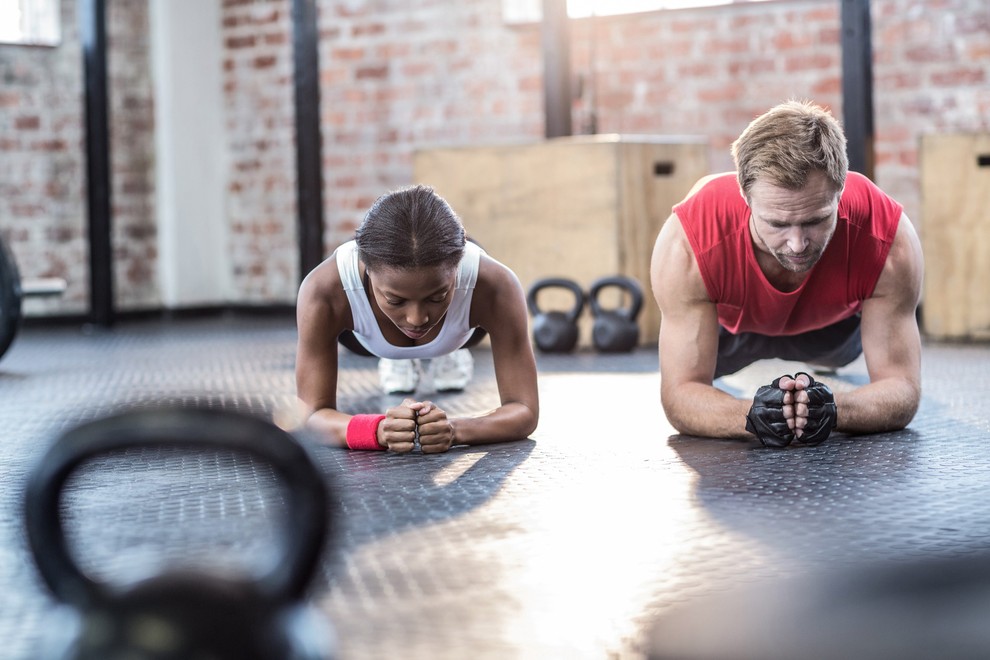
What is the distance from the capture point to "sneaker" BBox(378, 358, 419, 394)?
3807mm

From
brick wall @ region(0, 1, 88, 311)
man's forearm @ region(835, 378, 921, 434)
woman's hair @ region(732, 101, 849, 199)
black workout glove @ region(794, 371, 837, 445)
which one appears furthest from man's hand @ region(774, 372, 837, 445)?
brick wall @ region(0, 1, 88, 311)

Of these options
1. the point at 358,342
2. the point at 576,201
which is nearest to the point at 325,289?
the point at 358,342

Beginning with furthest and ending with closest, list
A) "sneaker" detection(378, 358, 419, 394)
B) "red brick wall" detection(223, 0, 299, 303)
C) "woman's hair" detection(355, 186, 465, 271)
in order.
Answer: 1. "red brick wall" detection(223, 0, 299, 303)
2. "sneaker" detection(378, 358, 419, 394)
3. "woman's hair" detection(355, 186, 465, 271)

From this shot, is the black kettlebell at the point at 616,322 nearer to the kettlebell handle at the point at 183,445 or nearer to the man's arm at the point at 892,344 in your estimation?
the man's arm at the point at 892,344

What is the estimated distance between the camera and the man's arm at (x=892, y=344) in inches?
108

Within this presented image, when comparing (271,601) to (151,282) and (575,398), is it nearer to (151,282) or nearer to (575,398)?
(575,398)

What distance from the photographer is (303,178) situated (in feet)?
20.6

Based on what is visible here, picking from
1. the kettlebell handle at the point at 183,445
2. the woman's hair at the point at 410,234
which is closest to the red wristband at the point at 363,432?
the woman's hair at the point at 410,234

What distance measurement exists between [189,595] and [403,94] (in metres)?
6.13

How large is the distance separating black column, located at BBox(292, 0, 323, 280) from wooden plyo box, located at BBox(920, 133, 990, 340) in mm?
2827

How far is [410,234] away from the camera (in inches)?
95.3

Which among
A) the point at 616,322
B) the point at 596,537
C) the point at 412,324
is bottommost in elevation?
the point at 596,537

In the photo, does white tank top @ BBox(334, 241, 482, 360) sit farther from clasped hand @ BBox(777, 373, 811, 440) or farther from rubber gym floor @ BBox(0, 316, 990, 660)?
clasped hand @ BBox(777, 373, 811, 440)

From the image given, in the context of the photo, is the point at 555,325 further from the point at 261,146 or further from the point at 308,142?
the point at 261,146
